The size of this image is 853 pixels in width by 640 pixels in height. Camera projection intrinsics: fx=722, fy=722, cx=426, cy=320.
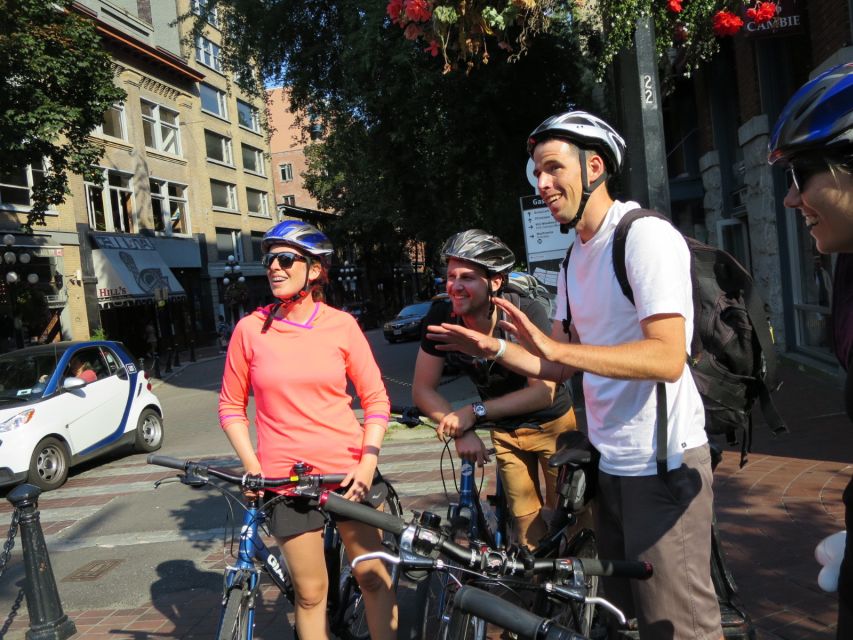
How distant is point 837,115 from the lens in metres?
1.41

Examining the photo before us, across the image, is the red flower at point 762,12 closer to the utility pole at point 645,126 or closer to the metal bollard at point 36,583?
the utility pole at point 645,126

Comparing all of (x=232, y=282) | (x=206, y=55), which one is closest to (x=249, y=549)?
(x=232, y=282)

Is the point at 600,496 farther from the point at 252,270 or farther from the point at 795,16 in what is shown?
the point at 252,270

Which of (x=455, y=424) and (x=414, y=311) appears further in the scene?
(x=414, y=311)

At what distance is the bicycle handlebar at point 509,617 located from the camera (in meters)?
1.29

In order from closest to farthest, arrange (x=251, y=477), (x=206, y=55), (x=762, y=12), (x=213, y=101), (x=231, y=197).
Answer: (x=251, y=477), (x=762, y=12), (x=206, y=55), (x=213, y=101), (x=231, y=197)

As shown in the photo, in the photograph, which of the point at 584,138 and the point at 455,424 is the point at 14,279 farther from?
the point at 584,138

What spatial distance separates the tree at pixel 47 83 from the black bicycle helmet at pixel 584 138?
16119 mm

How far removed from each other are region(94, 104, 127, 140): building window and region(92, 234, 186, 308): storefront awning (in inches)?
179

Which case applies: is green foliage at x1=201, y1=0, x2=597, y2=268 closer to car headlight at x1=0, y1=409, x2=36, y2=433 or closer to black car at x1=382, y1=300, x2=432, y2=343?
car headlight at x1=0, y1=409, x2=36, y2=433

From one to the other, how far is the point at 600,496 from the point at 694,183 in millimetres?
13318

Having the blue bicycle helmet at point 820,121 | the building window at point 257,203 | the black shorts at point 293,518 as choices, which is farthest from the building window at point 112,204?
the blue bicycle helmet at point 820,121

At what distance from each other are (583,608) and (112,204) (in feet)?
106

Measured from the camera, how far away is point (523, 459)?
3.28 m
